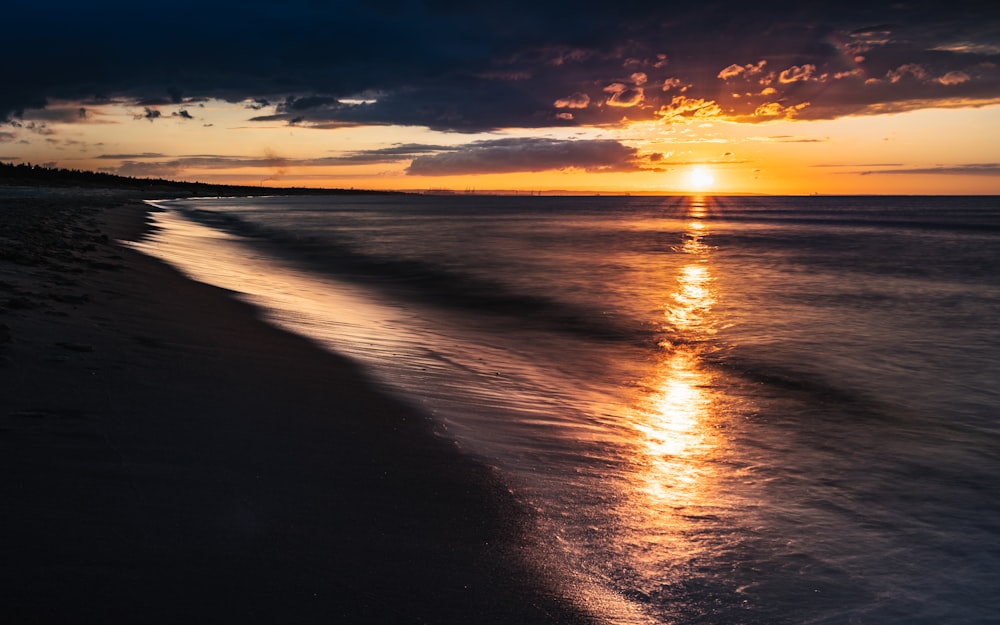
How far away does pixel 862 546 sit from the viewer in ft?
15.9

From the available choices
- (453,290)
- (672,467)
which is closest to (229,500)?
(672,467)

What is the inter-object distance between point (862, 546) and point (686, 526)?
115 cm

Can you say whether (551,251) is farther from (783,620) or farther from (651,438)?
(783,620)

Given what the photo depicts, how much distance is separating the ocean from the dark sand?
0.46m

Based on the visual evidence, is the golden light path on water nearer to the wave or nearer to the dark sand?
the dark sand

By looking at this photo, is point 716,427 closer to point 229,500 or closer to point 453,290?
point 229,500

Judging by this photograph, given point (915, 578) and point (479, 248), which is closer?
point (915, 578)

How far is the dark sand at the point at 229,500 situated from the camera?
3.48m

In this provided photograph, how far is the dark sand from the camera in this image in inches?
137

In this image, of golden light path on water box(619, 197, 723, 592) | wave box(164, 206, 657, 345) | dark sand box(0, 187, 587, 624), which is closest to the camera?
dark sand box(0, 187, 587, 624)

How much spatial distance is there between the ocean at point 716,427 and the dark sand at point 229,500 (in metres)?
0.46

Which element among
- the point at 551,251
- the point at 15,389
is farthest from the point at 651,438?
the point at 551,251

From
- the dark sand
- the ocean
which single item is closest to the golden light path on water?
the ocean

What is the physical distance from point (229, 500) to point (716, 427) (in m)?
5.06
